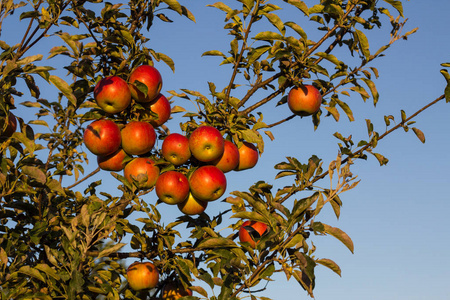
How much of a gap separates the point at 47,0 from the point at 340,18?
2256 millimetres

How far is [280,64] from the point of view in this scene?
13.3 feet

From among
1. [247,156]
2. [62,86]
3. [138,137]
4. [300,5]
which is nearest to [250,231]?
[247,156]

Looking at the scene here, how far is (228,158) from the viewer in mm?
3918

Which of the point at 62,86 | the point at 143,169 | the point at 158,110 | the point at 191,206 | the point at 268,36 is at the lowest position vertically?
the point at 191,206

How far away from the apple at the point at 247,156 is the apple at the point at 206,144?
35 centimetres

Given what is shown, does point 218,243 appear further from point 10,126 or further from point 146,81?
point 10,126

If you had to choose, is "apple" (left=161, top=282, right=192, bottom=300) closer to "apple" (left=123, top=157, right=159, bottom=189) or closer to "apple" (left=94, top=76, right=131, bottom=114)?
"apple" (left=123, top=157, right=159, bottom=189)

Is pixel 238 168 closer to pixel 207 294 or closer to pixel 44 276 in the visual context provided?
pixel 207 294

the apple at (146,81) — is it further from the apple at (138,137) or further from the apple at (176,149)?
the apple at (176,149)

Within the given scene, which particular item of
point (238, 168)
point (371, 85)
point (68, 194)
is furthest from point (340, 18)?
point (68, 194)

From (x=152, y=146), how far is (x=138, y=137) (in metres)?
0.19

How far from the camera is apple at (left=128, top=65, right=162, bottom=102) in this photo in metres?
3.74

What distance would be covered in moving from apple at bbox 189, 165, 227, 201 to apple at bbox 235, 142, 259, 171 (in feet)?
0.94

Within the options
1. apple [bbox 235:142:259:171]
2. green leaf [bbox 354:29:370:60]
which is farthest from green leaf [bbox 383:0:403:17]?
apple [bbox 235:142:259:171]
